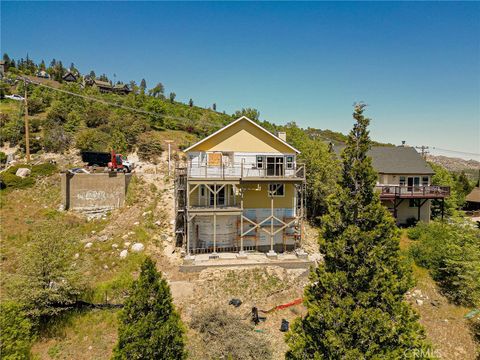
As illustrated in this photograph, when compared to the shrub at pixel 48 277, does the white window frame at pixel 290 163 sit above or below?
above

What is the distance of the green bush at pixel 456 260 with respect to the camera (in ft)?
56.9

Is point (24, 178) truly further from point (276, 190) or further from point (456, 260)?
point (456, 260)

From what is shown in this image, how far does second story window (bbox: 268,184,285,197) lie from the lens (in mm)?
21922

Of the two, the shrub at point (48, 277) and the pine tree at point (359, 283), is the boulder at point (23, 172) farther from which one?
the pine tree at point (359, 283)

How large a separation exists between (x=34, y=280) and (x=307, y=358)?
12.4 m

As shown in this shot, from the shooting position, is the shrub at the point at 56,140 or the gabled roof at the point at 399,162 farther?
the shrub at the point at 56,140

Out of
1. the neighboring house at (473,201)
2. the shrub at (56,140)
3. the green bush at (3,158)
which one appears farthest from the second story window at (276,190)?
the green bush at (3,158)

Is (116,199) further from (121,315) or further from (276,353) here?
(276,353)

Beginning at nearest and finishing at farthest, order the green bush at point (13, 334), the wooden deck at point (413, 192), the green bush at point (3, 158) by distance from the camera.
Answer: the green bush at point (13, 334) < the wooden deck at point (413, 192) < the green bush at point (3, 158)

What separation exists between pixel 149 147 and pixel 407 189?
30600 millimetres

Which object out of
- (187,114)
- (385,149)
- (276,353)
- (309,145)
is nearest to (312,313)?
(276,353)

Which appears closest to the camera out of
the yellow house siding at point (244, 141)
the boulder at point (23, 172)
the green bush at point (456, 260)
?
the green bush at point (456, 260)

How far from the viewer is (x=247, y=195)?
21.9 metres

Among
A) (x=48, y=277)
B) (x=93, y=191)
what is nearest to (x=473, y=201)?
(x=93, y=191)
